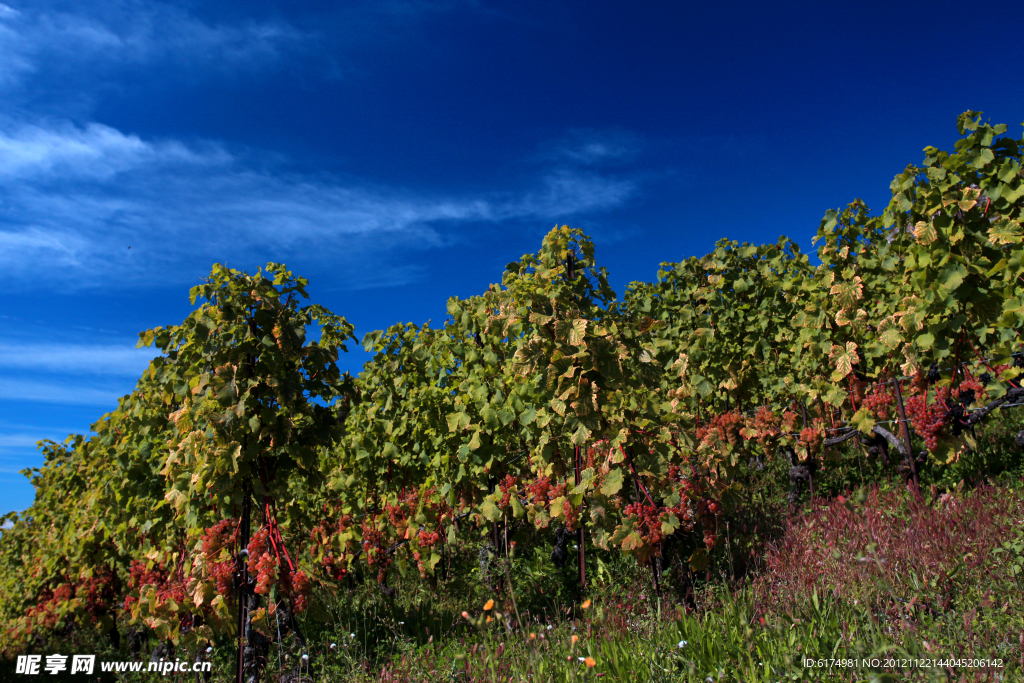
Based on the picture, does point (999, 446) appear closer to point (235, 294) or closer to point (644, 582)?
point (644, 582)

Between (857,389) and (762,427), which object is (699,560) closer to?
(762,427)

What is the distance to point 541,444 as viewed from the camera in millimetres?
4547

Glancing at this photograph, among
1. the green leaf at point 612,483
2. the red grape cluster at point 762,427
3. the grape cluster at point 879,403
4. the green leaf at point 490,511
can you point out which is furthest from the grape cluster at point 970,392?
the green leaf at point 490,511

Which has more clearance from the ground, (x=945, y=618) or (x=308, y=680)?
(x=945, y=618)

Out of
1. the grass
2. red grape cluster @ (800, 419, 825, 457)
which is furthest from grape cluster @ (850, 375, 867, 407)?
the grass

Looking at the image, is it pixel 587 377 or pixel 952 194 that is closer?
pixel 587 377

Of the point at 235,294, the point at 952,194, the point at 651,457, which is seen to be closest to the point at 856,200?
the point at 952,194

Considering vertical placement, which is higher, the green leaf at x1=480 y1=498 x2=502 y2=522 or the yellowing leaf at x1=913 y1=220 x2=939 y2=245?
the yellowing leaf at x1=913 y1=220 x2=939 y2=245

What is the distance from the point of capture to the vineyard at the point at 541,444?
13.8 ft

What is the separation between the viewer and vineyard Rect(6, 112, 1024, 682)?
165 inches

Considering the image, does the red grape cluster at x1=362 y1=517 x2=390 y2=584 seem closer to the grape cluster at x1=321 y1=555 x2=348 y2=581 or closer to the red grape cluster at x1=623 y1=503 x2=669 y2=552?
the grape cluster at x1=321 y1=555 x2=348 y2=581

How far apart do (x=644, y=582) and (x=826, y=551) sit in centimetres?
153

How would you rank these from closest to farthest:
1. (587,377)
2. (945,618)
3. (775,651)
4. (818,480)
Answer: (775,651)
(945,618)
(587,377)
(818,480)

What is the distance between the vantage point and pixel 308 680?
14.4 ft
